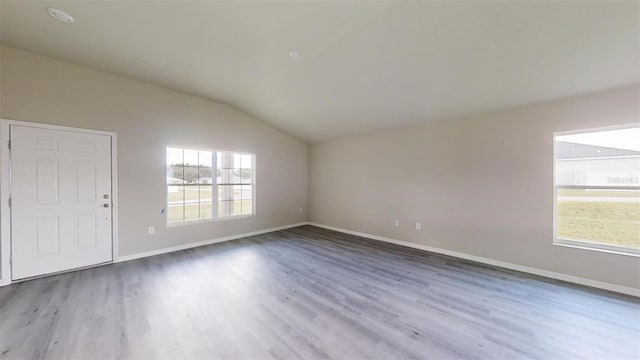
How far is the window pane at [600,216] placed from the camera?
9.36ft

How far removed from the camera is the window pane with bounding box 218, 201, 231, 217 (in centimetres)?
506

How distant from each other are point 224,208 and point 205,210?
0.40 metres

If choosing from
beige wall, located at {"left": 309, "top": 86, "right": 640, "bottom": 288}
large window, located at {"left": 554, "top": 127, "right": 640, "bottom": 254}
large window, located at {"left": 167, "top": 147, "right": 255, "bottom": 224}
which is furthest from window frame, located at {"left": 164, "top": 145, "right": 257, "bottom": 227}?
large window, located at {"left": 554, "top": 127, "right": 640, "bottom": 254}

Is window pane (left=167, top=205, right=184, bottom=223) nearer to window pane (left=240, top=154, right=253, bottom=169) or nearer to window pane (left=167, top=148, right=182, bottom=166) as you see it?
window pane (left=167, top=148, right=182, bottom=166)

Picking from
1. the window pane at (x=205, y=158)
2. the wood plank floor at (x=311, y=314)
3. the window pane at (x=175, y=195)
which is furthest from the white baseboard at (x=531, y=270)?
the window pane at (x=175, y=195)

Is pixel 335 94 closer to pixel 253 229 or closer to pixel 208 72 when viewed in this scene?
pixel 208 72

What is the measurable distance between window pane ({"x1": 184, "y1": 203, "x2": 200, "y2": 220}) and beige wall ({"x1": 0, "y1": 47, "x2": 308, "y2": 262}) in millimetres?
195

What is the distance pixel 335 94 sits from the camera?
13.0ft

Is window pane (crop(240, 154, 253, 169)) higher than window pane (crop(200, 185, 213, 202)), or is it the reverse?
window pane (crop(240, 154, 253, 169))

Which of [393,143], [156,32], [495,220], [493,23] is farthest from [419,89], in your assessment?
→ [156,32]

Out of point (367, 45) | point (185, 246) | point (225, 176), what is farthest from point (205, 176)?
point (367, 45)

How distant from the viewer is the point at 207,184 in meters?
4.91

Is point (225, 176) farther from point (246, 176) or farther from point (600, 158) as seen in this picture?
point (600, 158)

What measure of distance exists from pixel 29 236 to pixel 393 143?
226 inches
